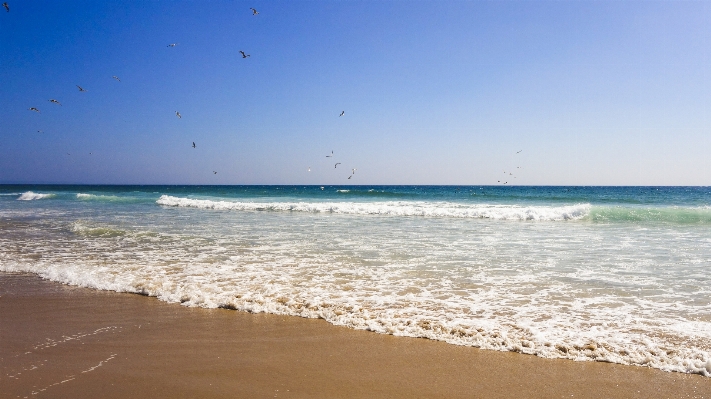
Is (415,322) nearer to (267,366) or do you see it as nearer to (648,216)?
(267,366)

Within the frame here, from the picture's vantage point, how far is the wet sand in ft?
12.2

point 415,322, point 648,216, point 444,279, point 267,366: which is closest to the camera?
point 267,366

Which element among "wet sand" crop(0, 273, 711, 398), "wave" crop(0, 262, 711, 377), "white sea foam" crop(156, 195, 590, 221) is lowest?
"wet sand" crop(0, 273, 711, 398)

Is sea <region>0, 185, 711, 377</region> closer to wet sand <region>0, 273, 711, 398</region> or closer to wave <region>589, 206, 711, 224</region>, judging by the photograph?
wet sand <region>0, 273, 711, 398</region>

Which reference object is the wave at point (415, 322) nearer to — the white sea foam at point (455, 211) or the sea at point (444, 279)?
the sea at point (444, 279)

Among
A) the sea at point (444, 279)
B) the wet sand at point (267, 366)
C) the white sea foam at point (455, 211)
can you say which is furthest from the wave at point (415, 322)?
the white sea foam at point (455, 211)

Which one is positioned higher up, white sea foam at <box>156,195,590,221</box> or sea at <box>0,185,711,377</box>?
white sea foam at <box>156,195,590,221</box>

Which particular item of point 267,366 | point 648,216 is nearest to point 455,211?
point 648,216

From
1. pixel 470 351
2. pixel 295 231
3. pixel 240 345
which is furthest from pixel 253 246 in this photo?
pixel 470 351

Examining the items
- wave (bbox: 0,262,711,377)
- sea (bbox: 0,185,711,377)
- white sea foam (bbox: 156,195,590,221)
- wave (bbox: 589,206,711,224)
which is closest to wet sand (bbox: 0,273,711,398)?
wave (bbox: 0,262,711,377)

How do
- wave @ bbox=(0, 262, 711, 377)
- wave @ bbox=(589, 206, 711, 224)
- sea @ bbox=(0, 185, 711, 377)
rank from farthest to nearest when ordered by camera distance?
wave @ bbox=(589, 206, 711, 224) → sea @ bbox=(0, 185, 711, 377) → wave @ bbox=(0, 262, 711, 377)

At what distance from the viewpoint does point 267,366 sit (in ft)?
13.8

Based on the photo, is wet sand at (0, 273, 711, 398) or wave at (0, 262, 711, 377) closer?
wet sand at (0, 273, 711, 398)

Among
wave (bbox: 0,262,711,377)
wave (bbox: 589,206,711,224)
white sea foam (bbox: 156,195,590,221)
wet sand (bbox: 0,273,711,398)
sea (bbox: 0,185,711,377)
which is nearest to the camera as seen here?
wet sand (bbox: 0,273,711,398)
